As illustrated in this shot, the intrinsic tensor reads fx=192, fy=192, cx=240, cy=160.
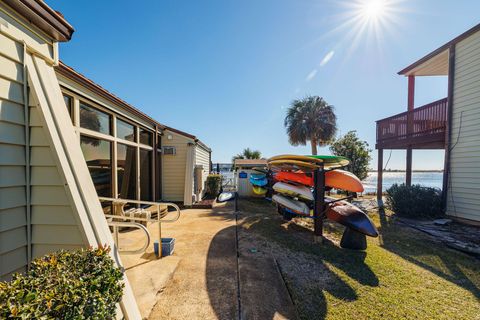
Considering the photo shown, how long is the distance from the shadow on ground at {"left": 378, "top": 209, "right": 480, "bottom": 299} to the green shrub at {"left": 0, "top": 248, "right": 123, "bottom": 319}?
4.46m

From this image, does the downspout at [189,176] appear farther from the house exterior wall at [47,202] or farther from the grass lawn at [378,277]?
the house exterior wall at [47,202]

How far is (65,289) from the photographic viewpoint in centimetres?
106

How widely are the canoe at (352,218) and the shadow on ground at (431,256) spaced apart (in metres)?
0.77

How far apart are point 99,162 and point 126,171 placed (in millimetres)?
1049

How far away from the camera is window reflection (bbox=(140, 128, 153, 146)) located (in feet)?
21.0

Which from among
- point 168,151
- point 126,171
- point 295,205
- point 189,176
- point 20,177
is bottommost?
point 295,205

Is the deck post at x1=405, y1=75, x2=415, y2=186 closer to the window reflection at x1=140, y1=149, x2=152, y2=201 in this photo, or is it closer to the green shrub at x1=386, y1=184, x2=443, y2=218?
the green shrub at x1=386, y1=184, x2=443, y2=218

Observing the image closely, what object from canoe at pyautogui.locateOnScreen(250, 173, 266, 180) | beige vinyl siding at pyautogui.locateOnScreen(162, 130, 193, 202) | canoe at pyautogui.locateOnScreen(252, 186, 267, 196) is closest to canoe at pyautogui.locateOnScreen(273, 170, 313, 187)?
canoe at pyautogui.locateOnScreen(252, 186, 267, 196)

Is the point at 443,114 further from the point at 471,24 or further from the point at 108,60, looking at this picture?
the point at 108,60

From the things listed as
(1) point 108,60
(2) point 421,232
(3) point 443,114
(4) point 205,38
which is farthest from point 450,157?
(1) point 108,60

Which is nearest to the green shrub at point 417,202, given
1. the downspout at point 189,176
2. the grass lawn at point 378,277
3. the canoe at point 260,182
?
the grass lawn at point 378,277

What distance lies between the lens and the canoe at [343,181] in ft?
14.6

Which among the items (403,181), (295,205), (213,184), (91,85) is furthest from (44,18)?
(403,181)

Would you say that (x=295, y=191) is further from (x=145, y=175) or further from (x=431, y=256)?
(x=145, y=175)
